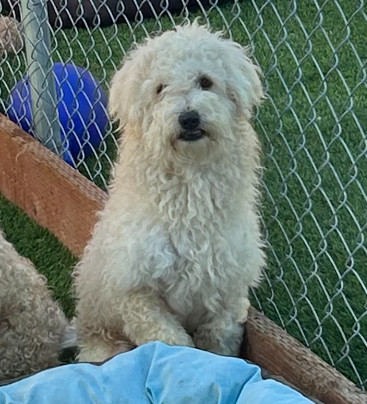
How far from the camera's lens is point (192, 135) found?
110 inches

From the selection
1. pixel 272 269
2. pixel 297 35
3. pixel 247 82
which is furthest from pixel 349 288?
pixel 297 35

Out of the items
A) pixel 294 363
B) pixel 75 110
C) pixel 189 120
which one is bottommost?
pixel 294 363

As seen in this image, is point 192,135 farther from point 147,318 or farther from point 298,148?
point 298,148

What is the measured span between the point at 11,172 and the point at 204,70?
187cm

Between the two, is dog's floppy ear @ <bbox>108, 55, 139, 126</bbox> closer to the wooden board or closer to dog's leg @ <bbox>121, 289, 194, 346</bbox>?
dog's leg @ <bbox>121, 289, 194, 346</bbox>

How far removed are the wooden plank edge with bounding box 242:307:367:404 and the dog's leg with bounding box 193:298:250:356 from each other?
0.06 meters

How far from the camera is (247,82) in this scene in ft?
9.53

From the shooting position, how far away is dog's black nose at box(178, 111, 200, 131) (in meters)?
2.76

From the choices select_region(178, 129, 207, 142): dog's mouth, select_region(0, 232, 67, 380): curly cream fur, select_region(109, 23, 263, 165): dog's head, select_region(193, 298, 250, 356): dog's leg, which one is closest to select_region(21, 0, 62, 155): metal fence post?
select_region(0, 232, 67, 380): curly cream fur

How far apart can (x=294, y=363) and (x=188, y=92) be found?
990 mm

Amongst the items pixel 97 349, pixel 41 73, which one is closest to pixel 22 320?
pixel 97 349

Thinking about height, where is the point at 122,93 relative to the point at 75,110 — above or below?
above

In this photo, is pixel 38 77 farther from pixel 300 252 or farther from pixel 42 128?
pixel 300 252

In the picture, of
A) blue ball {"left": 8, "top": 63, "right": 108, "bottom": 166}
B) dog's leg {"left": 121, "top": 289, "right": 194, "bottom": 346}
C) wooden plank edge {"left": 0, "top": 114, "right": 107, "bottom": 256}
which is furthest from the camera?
blue ball {"left": 8, "top": 63, "right": 108, "bottom": 166}
